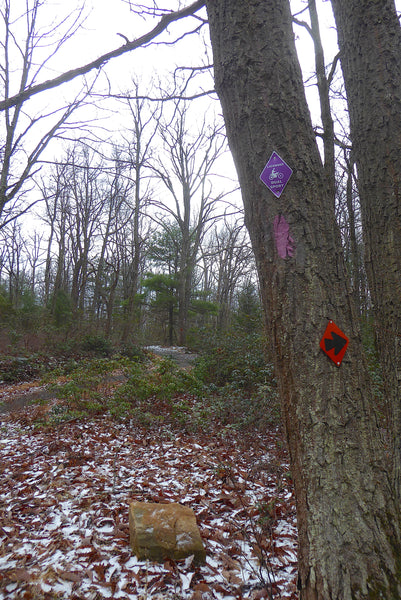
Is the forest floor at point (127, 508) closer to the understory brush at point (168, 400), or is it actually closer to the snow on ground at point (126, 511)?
the snow on ground at point (126, 511)

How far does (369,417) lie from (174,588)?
179 centimetres

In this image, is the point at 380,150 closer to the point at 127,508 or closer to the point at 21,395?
the point at 127,508

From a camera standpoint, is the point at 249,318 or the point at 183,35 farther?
the point at 249,318

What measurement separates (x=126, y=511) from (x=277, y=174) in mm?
3104

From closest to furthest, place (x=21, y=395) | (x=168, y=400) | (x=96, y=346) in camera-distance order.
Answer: (x=168, y=400) < (x=21, y=395) < (x=96, y=346)

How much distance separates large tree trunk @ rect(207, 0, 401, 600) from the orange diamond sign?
27mm

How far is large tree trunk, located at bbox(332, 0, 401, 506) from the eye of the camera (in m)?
2.51

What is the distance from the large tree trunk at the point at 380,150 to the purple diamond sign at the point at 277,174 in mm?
1218

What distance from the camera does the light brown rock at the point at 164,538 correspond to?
261 cm

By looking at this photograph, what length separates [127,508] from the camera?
3.29 m

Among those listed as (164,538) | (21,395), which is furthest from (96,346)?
(164,538)

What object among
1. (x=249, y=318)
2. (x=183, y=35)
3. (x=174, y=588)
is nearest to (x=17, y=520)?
(x=174, y=588)

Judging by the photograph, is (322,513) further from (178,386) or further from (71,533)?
(178,386)

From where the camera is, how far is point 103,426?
594cm
